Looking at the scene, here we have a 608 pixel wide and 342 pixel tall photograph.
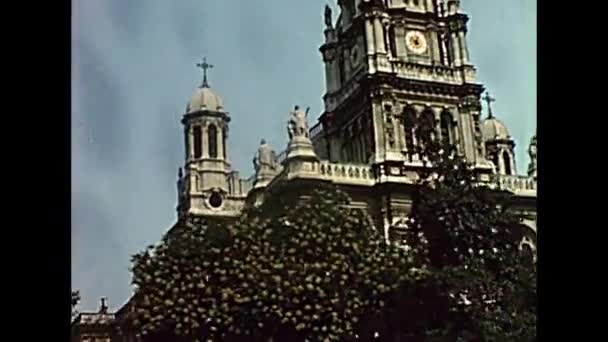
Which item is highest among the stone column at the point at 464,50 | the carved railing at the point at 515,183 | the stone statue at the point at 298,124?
the stone column at the point at 464,50

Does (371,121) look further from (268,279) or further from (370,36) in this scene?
(268,279)

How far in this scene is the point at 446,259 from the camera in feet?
28.3

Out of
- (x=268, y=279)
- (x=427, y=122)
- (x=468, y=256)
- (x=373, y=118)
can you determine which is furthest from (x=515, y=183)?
(x=268, y=279)

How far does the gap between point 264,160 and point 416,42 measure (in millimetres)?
3118

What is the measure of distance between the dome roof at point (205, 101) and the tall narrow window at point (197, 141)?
1.14 ft

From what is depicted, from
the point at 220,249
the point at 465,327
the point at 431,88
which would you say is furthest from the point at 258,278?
the point at 431,88

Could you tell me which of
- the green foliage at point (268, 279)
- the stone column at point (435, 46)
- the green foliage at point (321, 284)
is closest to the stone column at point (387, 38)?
the stone column at point (435, 46)

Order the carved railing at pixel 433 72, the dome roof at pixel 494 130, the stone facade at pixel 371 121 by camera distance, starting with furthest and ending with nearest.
Result: 1. the dome roof at pixel 494 130
2. the carved railing at pixel 433 72
3. the stone facade at pixel 371 121

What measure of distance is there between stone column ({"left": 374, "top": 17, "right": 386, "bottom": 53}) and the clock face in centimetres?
51

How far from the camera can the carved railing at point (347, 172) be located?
12633 mm

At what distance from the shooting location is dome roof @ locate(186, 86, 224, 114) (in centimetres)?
1425

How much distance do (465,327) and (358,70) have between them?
22.4ft

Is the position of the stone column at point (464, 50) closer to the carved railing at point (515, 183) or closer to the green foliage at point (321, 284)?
the carved railing at point (515, 183)
